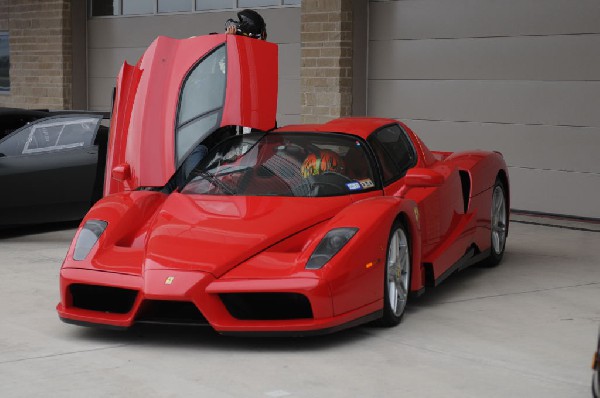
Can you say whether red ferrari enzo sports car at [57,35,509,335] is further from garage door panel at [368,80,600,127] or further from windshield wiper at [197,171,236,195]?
garage door panel at [368,80,600,127]

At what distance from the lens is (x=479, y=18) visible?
13.5 m

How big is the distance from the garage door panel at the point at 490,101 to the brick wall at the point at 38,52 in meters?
6.73

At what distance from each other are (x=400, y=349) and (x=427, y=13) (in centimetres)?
822

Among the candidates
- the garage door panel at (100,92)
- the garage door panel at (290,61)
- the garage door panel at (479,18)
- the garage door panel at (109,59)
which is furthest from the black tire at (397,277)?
the garage door panel at (100,92)

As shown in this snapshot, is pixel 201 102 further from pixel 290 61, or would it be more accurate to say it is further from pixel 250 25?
pixel 290 61

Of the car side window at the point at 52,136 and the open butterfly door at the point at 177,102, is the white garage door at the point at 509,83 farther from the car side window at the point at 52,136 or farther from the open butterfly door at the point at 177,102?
the open butterfly door at the point at 177,102

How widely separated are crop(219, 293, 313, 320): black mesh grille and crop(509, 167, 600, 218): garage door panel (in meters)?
6.55

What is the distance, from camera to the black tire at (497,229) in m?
9.32

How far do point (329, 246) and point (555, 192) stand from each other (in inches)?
260

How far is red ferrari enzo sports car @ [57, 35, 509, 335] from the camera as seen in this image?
6.46 m

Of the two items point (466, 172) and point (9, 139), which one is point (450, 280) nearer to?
point (466, 172)

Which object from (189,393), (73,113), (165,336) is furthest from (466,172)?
(73,113)

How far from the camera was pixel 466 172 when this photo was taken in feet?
29.2

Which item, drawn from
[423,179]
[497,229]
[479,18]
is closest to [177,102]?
[423,179]
